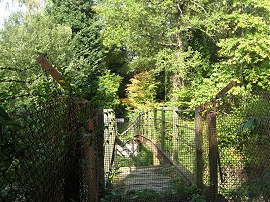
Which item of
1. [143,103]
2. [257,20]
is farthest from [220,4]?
[143,103]

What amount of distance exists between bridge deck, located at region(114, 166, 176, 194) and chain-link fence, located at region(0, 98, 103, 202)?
144 centimetres

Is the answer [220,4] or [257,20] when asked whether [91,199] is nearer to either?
[257,20]

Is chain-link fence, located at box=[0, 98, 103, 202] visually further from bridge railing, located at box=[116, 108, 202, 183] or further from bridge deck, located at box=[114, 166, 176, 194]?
bridge railing, located at box=[116, 108, 202, 183]

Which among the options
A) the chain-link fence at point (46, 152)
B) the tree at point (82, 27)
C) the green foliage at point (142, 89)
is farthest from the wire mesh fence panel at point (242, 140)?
the tree at point (82, 27)

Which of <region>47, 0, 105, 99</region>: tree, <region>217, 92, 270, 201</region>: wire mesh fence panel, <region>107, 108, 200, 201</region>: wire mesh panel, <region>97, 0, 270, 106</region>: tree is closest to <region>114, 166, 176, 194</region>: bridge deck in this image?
<region>107, 108, 200, 201</region>: wire mesh panel

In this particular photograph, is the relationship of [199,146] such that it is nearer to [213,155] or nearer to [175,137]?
[213,155]

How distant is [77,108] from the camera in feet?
7.48

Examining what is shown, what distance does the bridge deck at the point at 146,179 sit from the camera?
4060mm

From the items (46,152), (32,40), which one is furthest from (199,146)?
(32,40)

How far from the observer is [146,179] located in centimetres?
447

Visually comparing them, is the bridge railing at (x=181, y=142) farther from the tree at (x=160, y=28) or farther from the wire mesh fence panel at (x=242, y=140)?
the tree at (x=160, y=28)

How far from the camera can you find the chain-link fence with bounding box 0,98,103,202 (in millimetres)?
996

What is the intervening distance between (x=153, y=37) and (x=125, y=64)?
6.37 meters

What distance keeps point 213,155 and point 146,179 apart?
1.28 m
